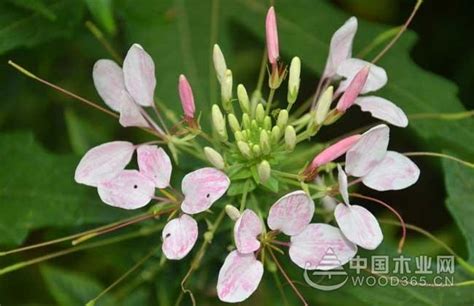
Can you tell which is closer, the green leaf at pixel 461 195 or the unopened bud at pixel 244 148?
the unopened bud at pixel 244 148

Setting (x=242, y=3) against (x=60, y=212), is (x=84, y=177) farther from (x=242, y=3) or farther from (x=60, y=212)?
(x=242, y=3)

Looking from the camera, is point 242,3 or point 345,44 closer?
point 345,44

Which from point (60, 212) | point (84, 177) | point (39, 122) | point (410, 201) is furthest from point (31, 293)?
point (410, 201)

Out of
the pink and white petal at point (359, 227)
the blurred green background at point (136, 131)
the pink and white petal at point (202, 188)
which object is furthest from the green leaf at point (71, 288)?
the pink and white petal at point (359, 227)

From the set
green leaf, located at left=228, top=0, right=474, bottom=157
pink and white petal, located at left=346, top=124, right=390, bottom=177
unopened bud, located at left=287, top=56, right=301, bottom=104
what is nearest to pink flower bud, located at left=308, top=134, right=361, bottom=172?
pink and white petal, located at left=346, top=124, right=390, bottom=177

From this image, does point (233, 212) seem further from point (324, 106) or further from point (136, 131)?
point (136, 131)

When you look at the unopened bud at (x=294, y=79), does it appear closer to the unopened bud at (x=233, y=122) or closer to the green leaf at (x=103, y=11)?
the unopened bud at (x=233, y=122)
